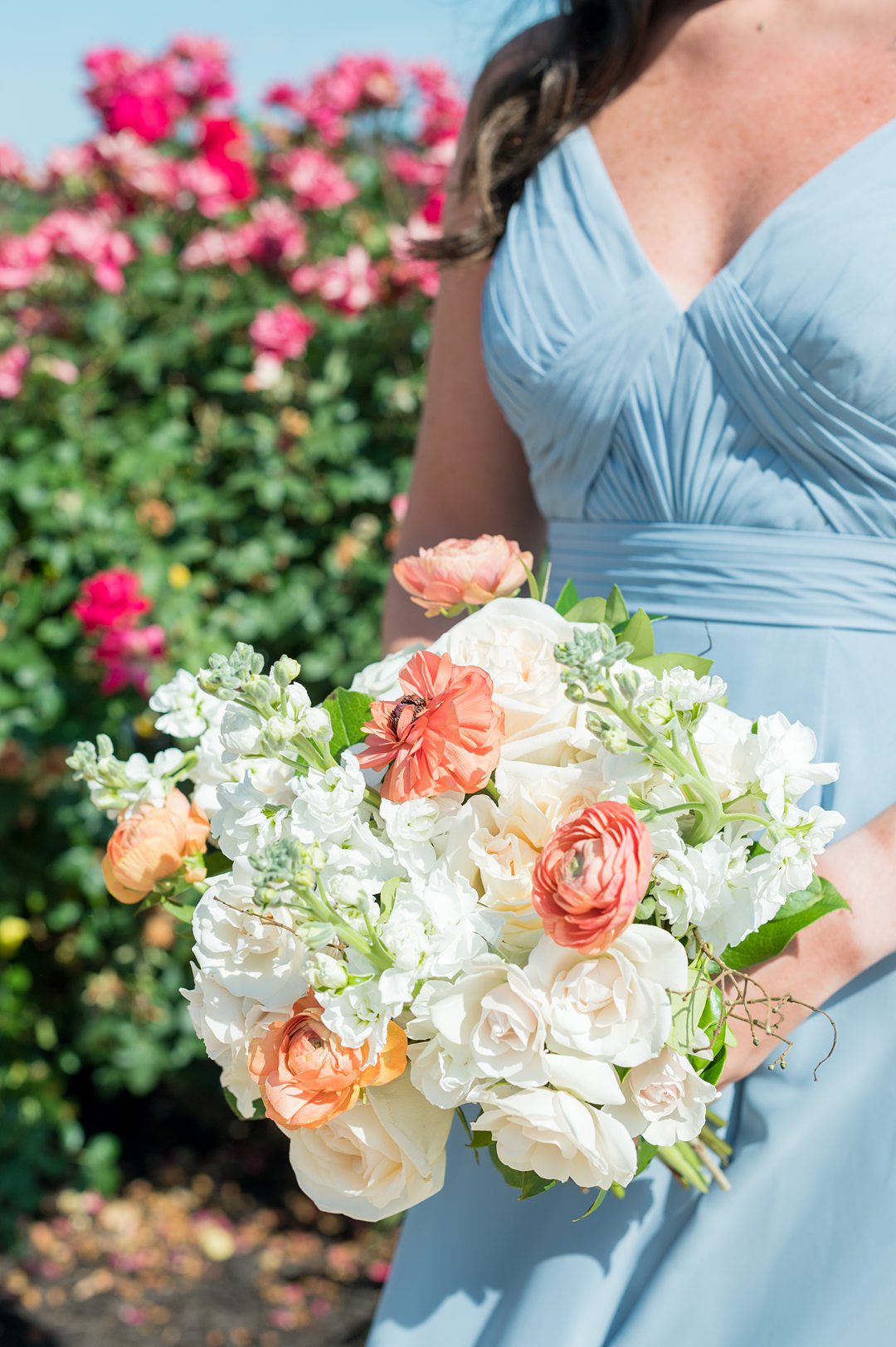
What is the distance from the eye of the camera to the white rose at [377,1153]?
3.30 ft

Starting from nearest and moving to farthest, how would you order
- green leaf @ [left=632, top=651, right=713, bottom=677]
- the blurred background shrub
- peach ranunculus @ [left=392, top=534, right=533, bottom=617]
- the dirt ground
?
green leaf @ [left=632, top=651, right=713, bottom=677], peach ranunculus @ [left=392, top=534, right=533, bottom=617], the blurred background shrub, the dirt ground

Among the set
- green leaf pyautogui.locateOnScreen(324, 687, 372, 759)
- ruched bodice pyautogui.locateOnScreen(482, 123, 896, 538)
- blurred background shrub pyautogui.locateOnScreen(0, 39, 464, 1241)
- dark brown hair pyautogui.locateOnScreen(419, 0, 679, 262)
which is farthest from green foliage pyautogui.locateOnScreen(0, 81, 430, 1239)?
green leaf pyautogui.locateOnScreen(324, 687, 372, 759)

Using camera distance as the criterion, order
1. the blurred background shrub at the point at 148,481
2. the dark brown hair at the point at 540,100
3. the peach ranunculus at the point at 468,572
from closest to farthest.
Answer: the peach ranunculus at the point at 468,572, the dark brown hair at the point at 540,100, the blurred background shrub at the point at 148,481

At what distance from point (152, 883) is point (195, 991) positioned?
14 cm

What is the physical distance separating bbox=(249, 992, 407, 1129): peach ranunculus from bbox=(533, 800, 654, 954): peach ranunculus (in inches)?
7.1

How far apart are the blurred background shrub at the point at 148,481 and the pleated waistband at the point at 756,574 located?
1457 millimetres

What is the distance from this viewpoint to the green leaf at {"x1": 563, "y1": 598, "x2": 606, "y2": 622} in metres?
1.15

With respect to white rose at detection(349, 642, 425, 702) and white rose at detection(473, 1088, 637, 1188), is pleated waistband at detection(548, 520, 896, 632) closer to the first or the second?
white rose at detection(349, 642, 425, 702)

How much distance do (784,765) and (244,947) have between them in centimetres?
45

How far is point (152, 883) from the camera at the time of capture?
116cm

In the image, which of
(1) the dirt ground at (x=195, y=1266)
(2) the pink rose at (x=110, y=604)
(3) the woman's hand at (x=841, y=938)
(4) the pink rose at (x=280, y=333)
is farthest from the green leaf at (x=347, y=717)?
(1) the dirt ground at (x=195, y=1266)

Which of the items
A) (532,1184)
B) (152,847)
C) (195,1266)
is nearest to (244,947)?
(152,847)

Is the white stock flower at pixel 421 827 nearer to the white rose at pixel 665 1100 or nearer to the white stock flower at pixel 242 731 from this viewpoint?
the white stock flower at pixel 242 731

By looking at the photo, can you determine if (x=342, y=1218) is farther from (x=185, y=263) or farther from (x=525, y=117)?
(x=525, y=117)
